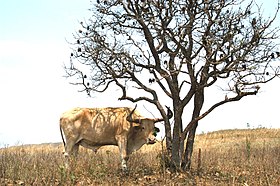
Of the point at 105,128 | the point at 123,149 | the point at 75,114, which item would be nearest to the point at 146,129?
the point at 123,149

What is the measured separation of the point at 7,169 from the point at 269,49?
326 inches

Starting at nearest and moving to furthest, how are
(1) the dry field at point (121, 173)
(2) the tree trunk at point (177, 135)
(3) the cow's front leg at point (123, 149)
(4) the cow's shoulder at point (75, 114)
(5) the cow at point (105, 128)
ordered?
(1) the dry field at point (121, 173) < (2) the tree trunk at point (177, 135) < (3) the cow's front leg at point (123, 149) < (5) the cow at point (105, 128) < (4) the cow's shoulder at point (75, 114)

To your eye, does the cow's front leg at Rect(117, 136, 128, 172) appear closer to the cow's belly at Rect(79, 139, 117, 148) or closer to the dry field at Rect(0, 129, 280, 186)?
the dry field at Rect(0, 129, 280, 186)

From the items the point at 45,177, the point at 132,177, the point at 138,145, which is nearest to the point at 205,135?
the point at 138,145

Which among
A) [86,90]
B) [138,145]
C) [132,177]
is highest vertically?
[86,90]

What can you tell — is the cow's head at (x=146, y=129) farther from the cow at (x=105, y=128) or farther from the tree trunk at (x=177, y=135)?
the tree trunk at (x=177, y=135)

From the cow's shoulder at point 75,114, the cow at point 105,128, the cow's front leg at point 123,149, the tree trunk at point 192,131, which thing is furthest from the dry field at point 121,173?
the cow's shoulder at point 75,114

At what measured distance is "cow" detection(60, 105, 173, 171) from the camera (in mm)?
15906

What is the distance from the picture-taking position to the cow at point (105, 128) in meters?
15.9

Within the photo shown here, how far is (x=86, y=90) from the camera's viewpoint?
1520cm

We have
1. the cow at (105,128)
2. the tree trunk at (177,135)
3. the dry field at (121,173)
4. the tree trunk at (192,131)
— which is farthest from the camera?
the cow at (105,128)

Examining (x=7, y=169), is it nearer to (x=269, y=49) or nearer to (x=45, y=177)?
(x=45, y=177)

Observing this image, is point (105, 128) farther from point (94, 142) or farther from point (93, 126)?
point (94, 142)

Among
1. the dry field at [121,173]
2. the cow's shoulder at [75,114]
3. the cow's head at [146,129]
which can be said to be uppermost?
the cow's shoulder at [75,114]
